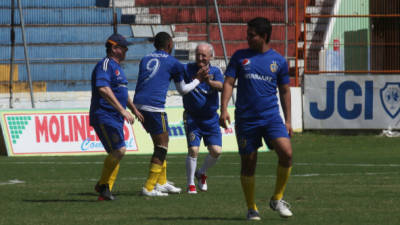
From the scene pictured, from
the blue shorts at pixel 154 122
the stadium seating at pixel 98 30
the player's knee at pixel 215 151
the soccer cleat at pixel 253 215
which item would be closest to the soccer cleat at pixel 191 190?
the player's knee at pixel 215 151

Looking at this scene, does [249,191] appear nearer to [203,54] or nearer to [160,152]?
[160,152]

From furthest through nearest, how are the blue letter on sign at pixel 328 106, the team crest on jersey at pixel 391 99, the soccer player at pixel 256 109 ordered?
the blue letter on sign at pixel 328 106, the team crest on jersey at pixel 391 99, the soccer player at pixel 256 109

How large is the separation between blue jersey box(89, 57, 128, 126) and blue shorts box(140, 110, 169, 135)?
0.40 m

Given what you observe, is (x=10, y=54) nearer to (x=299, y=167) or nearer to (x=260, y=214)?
(x=299, y=167)

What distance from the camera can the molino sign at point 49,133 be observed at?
20391 mm

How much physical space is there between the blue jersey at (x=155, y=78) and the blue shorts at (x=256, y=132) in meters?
2.65

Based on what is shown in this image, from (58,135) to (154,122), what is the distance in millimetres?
9857

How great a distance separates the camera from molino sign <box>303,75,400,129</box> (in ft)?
80.4

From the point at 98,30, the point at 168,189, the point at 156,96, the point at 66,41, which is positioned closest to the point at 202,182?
the point at 168,189

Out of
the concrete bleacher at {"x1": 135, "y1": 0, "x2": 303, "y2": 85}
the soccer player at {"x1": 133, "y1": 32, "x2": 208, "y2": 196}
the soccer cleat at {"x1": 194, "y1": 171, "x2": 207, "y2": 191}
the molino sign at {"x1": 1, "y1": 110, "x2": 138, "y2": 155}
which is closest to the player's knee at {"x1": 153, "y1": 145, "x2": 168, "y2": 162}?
the soccer player at {"x1": 133, "y1": 32, "x2": 208, "y2": 196}

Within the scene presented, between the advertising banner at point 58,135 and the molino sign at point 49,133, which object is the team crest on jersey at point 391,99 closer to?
the advertising banner at point 58,135

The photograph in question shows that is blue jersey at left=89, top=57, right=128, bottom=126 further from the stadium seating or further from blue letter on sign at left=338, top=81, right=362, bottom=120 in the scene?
the stadium seating

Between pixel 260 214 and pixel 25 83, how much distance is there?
16385 millimetres

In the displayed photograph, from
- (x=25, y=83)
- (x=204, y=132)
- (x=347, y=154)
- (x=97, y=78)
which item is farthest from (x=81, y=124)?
(x=97, y=78)
